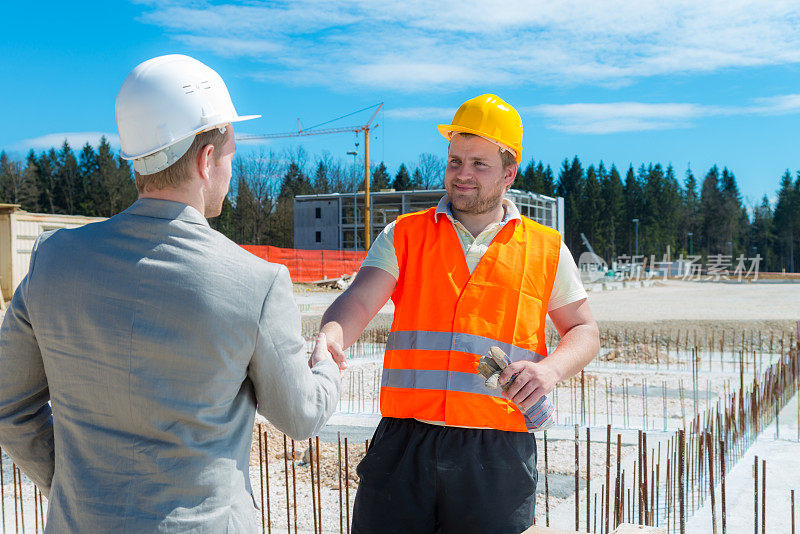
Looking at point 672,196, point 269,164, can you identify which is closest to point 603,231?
point 672,196

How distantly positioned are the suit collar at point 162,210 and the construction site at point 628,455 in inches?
104

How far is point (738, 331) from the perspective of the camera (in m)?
17.3

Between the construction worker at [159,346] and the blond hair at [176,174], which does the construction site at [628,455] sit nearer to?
the construction worker at [159,346]

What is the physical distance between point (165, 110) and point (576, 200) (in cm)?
8721

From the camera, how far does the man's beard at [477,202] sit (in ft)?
7.99

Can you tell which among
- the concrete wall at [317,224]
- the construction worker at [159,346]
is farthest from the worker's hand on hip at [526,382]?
the concrete wall at [317,224]

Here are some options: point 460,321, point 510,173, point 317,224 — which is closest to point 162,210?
point 460,321

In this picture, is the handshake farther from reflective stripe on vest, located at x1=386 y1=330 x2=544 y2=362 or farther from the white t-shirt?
the white t-shirt

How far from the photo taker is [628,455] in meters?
6.78

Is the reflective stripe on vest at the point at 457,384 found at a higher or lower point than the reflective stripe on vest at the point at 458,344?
lower

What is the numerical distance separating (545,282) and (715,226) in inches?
3679

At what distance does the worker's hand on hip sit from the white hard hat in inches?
42.1

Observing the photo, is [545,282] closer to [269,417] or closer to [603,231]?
[269,417]

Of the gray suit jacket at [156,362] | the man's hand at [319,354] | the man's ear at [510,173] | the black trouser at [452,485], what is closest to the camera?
the gray suit jacket at [156,362]
